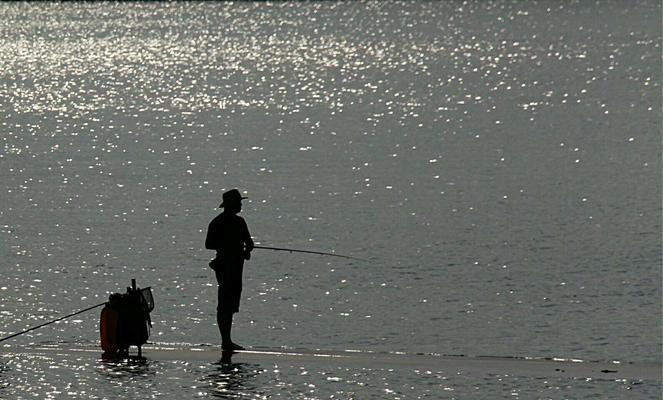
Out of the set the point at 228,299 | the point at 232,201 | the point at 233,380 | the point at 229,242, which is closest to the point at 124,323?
the point at 228,299

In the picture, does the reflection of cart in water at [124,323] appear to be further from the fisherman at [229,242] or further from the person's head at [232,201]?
the person's head at [232,201]

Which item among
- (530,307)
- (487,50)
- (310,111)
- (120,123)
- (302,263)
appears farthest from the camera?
(487,50)

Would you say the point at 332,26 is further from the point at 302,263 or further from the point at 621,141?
the point at 302,263

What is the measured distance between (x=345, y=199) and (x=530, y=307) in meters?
13.0

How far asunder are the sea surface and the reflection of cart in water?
1.11 feet

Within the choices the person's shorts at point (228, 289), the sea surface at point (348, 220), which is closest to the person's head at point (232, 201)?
the person's shorts at point (228, 289)

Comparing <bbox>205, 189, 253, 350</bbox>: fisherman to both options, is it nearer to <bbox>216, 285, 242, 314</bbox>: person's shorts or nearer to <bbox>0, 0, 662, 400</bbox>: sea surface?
<bbox>216, 285, 242, 314</bbox>: person's shorts

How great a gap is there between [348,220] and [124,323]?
17772 mm

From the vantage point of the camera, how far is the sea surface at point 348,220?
16.0 metres

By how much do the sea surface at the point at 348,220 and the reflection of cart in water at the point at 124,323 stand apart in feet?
1.11

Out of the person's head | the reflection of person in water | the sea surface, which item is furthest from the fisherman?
the sea surface

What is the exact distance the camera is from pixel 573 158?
45156 mm

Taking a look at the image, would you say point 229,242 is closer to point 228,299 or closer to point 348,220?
point 228,299

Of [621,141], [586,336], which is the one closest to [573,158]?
[621,141]
